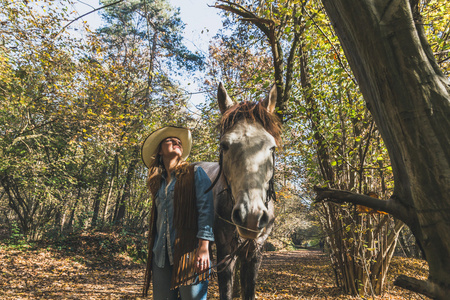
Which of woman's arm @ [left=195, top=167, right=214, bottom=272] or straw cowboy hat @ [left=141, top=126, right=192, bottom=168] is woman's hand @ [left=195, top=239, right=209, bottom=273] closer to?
woman's arm @ [left=195, top=167, right=214, bottom=272]

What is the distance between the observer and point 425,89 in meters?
0.82

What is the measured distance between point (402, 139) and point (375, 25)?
15.9 inches

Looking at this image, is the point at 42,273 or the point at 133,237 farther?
the point at 133,237

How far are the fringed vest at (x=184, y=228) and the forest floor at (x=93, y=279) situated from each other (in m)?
4.51

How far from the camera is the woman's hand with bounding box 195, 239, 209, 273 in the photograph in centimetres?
192

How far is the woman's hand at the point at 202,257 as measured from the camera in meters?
1.92

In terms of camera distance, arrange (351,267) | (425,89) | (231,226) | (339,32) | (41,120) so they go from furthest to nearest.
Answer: (41,120) → (351,267) → (231,226) → (339,32) → (425,89)

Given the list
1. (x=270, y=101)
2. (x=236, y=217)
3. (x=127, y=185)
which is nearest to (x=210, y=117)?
(x=270, y=101)

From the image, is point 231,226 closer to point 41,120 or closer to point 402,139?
point 402,139

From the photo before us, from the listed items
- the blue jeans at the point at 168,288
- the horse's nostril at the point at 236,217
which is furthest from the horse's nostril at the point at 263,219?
the blue jeans at the point at 168,288

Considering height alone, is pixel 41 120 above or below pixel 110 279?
above

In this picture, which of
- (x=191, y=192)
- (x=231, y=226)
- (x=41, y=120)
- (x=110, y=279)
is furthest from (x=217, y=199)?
(x=41, y=120)

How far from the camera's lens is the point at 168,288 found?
2051 mm

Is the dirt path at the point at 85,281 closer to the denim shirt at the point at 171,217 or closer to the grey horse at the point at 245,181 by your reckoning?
the grey horse at the point at 245,181
